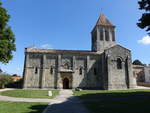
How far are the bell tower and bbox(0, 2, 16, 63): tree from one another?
24.8m

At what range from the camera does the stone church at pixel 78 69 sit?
1312 inches

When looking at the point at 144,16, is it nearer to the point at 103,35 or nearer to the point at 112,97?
the point at 112,97

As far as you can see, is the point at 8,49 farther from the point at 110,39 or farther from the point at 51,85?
the point at 110,39

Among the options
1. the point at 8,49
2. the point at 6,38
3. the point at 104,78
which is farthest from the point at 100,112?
the point at 104,78

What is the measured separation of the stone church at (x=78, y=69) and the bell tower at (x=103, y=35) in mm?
4493

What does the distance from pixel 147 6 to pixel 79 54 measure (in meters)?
24.0

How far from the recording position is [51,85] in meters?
33.6

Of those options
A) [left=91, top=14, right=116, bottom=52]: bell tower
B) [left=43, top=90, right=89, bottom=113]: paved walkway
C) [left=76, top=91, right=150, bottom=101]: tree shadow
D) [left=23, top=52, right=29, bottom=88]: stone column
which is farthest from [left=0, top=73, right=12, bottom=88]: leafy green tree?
[left=43, top=90, right=89, bottom=113]: paved walkway

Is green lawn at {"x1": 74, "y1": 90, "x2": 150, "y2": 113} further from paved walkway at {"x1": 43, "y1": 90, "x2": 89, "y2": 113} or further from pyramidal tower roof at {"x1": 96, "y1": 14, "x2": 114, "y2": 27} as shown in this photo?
pyramidal tower roof at {"x1": 96, "y1": 14, "x2": 114, "y2": 27}

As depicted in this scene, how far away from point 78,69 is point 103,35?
12311mm

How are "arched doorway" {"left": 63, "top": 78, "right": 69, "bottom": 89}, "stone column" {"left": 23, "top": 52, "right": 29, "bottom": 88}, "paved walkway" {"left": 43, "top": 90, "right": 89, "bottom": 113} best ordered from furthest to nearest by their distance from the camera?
"arched doorway" {"left": 63, "top": 78, "right": 69, "bottom": 89}, "stone column" {"left": 23, "top": 52, "right": 29, "bottom": 88}, "paved walkway" {"left": 43, "top": 90, "right": 89, "bottom": 113}

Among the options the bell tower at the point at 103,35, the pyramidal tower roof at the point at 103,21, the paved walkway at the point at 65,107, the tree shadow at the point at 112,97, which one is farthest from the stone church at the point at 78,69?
the paved walkway at the point at 65,107

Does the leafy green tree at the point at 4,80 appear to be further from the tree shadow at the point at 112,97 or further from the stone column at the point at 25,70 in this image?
the tree shadow at the point at 112,97

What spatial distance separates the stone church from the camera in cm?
3331
